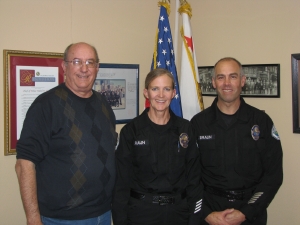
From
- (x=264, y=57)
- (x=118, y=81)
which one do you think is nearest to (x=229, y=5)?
(x=264, y=57)

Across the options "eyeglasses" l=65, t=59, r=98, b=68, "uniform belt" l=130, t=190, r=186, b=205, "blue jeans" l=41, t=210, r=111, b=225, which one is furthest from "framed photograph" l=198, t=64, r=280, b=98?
"blue jeans" l=41, t=210, r=111, b=225

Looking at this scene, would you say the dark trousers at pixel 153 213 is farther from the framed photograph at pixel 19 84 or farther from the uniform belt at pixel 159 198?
the framed photograph at pixel 19 84

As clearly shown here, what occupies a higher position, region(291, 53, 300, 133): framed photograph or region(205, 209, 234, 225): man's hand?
region(291, 53, 300, 133): framed photograph

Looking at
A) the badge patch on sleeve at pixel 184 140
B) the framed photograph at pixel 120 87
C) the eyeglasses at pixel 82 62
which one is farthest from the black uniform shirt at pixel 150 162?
the framed photograph at pixel 120 87

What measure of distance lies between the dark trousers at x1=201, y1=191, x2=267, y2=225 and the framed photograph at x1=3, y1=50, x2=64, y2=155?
4.96 feet

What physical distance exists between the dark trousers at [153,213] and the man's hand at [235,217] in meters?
0.36

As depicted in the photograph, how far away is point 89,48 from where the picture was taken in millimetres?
2027

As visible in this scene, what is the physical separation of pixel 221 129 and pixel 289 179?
967 millimetres

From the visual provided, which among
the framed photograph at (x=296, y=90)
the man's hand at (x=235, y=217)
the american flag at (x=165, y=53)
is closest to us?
the man's hand at (x=235, y=217)

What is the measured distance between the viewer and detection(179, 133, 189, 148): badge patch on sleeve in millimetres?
2033

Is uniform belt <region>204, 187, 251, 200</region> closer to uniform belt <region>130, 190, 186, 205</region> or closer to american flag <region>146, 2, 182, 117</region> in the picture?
uniform belt <region>130, 190, 186, 205</region>

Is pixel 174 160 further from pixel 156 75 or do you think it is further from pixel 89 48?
pixel 89 48

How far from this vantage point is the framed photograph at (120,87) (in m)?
2.91

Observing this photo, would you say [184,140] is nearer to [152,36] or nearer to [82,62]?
[82,62]
